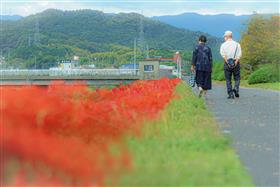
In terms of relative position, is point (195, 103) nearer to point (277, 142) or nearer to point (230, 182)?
point (277, 142)

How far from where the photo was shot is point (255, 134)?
983 cm

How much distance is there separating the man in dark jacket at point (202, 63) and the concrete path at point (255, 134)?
1.19 m

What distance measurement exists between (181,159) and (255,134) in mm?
4301

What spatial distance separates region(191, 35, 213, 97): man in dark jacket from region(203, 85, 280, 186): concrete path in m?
1.19

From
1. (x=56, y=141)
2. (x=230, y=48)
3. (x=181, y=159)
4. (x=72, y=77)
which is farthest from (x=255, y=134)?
(x=72, y=77)

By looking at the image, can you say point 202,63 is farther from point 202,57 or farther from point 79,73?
point 79,73

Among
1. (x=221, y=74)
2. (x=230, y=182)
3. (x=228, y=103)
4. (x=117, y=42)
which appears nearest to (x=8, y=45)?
(x=117, y=42)

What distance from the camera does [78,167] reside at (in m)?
3.96

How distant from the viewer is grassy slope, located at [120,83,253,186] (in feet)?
15.0

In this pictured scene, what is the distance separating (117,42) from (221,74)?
430 ft

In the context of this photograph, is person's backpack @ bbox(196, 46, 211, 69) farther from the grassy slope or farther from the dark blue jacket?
the grassy slope

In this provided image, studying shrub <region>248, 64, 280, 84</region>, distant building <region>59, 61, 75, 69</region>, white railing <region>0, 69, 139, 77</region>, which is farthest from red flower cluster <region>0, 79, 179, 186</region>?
distant building <region>59, 61, 75, 69</region>

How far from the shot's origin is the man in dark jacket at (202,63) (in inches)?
679

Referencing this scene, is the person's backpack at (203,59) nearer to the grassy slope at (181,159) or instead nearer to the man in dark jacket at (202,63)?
the man in dark jacket at (202,63)
